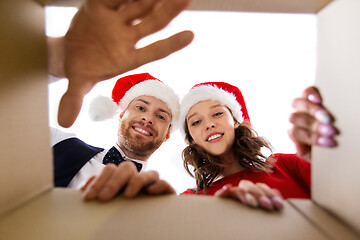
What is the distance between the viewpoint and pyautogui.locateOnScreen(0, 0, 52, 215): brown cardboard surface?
299 millimetres

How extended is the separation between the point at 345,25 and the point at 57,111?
36 cm

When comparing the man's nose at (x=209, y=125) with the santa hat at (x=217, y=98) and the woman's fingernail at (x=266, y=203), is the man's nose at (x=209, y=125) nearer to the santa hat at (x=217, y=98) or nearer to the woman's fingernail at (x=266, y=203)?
the santa hat at (x=217, y=98)

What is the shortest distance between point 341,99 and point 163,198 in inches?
9.7

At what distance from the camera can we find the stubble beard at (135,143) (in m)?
0.84

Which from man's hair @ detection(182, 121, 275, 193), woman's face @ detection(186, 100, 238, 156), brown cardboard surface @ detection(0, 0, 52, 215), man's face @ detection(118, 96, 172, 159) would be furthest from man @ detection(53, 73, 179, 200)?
brown cardboard surface @ detection(0, 0, 52, 215)

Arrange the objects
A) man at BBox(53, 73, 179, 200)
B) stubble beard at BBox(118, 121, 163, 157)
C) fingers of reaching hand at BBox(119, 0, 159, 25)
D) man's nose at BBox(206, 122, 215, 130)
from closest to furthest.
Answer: fingers of reaching hand at BBox(119, 0, 159, 25), man at BBox(53, 73, 179, 200), stubble beard at BBox(118, 121, 163, 157), man's nose at BBox(206, 122, 215, 130)

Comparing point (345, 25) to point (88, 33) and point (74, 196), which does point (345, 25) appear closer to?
point (88, 33)

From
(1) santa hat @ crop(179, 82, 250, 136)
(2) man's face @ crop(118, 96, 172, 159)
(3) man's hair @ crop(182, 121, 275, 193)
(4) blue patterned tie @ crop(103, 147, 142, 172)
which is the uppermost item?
(1) santa hat @ crop(179, 82, 250, 136)

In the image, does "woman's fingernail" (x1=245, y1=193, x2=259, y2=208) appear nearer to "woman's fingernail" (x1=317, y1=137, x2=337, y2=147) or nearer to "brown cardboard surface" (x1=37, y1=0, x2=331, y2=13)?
"woman's fingernail" (x1=317, y1=137, x2=337, y2=147)

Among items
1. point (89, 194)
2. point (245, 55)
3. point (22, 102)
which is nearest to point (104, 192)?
point (89, 194)

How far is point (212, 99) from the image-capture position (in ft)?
3.82

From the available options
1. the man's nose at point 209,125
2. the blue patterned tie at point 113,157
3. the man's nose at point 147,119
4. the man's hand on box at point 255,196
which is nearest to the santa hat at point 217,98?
the man's nose at point 209,125

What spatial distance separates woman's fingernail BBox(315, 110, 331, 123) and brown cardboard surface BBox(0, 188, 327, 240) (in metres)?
0.12

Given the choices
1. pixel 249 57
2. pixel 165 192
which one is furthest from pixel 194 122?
pixel 165 192
